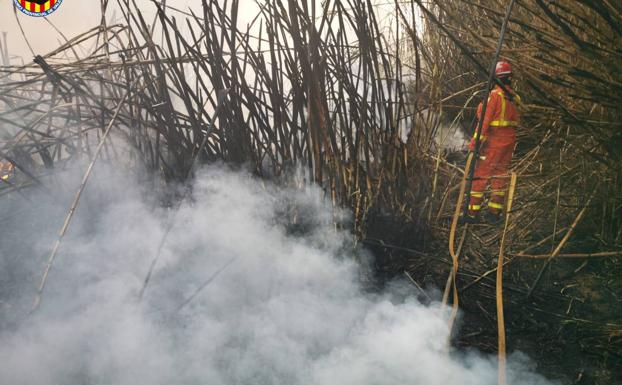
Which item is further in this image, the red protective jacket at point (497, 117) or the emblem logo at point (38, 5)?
the red protective jacket at point (497, 117)

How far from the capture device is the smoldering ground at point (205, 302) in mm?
1079

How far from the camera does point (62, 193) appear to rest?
1672 mm

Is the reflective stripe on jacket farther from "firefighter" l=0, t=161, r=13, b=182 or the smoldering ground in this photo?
"firefighter" l=0, t=161, r=13, b=182

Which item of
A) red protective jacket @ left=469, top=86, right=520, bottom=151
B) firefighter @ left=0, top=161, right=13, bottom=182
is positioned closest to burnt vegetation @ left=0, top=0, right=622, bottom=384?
firefighter @ left=0, top=161, right=13, bottom=182

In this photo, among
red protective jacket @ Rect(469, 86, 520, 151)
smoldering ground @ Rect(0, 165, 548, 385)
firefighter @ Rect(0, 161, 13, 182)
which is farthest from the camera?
red protective jacket @ Rect(469, 86, 520, 151)

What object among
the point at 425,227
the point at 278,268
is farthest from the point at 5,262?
the point at 425,227

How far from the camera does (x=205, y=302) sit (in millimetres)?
1283

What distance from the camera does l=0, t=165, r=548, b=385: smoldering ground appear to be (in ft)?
3.54

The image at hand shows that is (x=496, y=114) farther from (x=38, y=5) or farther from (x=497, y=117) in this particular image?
(x=38, y=5)

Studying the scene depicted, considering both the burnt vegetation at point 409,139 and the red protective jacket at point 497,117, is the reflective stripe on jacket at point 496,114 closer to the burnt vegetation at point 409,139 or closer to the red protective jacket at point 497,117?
the red protective jacket at point 497,117

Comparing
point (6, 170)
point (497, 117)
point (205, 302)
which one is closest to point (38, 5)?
point (6, 170)

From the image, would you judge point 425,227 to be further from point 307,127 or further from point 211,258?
point 211,258

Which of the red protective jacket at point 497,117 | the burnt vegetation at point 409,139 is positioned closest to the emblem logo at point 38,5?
the burnt vegetation at point 409,139

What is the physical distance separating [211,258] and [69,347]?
0.47 metres
